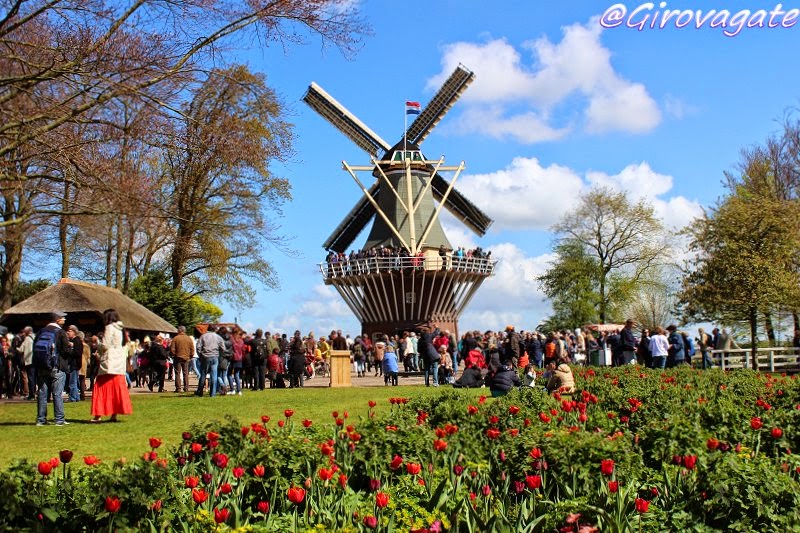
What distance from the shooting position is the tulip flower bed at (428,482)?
4.27 m

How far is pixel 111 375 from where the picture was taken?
12234 mm

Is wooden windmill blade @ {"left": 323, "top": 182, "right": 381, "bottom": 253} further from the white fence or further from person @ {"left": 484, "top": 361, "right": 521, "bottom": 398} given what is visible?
person @ {"left": 484, "top": 361, "right": 521, "bottom": 398}

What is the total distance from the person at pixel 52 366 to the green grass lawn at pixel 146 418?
266mm

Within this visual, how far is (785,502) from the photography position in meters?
4.35

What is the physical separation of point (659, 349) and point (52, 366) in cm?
1568

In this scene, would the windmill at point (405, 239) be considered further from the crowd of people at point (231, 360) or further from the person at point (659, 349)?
the person at point (659, 349)

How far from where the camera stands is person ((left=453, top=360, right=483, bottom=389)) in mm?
18734

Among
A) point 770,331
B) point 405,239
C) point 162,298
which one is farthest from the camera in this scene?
point 405,239

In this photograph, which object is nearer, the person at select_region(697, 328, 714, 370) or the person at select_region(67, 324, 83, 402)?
the person at select_region(67, 324, 83, 402)

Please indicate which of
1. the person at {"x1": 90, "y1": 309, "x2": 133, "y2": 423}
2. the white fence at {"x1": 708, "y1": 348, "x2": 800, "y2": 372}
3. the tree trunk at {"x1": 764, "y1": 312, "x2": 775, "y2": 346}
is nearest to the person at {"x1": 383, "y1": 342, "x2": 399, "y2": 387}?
the person at {"x1": 90, "y1": 309, "x2": 133, "y2": 423}

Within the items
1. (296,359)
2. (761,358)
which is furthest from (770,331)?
(296,359)

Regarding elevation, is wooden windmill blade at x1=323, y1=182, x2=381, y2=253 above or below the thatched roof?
above

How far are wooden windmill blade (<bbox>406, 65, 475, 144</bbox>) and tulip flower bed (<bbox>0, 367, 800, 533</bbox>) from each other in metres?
41.0

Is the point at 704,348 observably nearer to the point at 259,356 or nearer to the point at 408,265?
the point at 259,356
